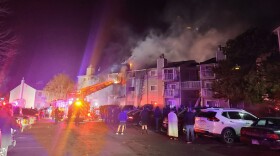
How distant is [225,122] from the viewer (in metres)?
12.5

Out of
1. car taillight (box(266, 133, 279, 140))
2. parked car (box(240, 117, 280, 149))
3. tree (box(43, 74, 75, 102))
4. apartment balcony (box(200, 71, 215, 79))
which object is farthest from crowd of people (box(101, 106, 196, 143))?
tree (box(43, 74, 75, 102))

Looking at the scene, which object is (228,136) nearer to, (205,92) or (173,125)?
(173,125)

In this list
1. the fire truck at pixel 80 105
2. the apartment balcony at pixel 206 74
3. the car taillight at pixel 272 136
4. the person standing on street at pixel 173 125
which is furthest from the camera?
the apartment balcony at pixel 206 74

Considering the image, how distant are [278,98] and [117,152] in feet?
48.0

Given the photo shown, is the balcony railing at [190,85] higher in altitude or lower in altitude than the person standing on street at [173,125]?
higher

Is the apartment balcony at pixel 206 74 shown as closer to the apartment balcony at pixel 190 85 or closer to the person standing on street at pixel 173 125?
the apartment balcony at pixel 190 85

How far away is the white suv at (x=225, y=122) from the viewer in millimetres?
12492

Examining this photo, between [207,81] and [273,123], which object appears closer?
[273,123]

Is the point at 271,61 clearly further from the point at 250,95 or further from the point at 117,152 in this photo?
the point at 117,152

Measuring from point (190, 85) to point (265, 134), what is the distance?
2976 cm

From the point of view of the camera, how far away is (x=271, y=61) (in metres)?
20.5

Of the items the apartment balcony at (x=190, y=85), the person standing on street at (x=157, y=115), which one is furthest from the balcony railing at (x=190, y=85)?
the person standing on street at (x=157, y=115)

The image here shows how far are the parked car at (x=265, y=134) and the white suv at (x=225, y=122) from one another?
146 centimetres

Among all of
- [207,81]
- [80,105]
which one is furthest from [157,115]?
[207,81]
